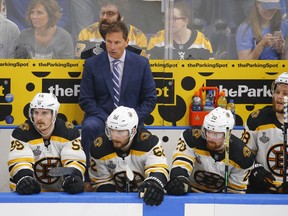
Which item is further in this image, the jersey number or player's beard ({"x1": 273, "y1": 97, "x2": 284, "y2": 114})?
player's beard ({"x1": 273, "y1": 97, "x2": 284, "y2": 114})

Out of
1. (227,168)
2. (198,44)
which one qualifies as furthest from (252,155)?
(198,44)

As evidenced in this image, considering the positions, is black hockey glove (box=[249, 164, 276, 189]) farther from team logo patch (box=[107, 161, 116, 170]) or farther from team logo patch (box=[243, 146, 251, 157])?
team logo patch (box=[107, 161, 116, 170])

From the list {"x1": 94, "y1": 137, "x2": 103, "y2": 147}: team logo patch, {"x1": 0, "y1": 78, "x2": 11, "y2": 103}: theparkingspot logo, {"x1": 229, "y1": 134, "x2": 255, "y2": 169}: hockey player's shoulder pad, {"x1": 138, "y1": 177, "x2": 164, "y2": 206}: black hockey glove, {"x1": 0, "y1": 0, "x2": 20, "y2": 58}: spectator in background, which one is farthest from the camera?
{"x1": 0, "y1": 78, "x2": 11, "y2": 103}: theparkingspot logo

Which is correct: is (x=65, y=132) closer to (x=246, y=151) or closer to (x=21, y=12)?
(x=246, y=151)

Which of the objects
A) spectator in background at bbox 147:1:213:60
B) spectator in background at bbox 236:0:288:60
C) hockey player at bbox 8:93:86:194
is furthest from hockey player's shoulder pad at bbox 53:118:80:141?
spectator in background at bbox 236:0:288:60

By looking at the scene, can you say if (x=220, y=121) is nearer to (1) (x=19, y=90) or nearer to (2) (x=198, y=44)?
(2) (x=198, y=44)

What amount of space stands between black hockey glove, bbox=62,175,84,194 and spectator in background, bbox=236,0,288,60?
118 inches

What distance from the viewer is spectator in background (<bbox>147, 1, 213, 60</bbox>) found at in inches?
299

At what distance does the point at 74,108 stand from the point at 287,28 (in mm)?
2204

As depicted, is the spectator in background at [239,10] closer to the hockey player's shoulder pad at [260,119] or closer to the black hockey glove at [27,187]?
the hockey player's shoulder pad at [260,119]

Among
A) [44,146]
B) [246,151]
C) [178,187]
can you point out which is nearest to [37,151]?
[44,146]

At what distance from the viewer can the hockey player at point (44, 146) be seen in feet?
19.0

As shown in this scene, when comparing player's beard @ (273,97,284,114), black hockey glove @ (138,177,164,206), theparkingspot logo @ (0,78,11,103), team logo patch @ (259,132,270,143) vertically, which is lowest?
black hockey glove @ (138,177,164,206)

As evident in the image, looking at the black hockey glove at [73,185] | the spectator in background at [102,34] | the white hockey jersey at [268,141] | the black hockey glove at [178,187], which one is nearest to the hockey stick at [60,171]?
the black hockey glove at [73,185]
